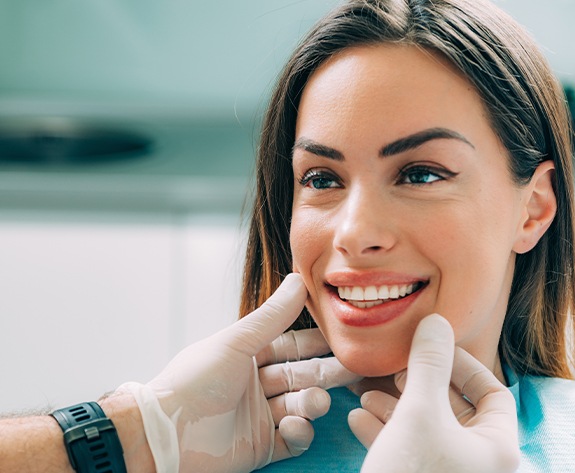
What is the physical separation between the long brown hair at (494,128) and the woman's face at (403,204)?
5cm

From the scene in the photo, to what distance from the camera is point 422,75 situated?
1367mm

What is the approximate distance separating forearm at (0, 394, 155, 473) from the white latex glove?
1.26 ft

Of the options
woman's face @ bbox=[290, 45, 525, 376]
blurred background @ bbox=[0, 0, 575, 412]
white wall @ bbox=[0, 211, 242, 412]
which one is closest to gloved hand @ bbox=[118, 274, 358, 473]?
woman's face @ bbox=[290, 45, 525, 376]

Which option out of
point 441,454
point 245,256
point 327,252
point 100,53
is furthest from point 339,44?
point 100,53

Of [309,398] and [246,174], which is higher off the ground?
[246,174]

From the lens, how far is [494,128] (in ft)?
4.61

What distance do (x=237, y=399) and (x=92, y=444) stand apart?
0.93ft

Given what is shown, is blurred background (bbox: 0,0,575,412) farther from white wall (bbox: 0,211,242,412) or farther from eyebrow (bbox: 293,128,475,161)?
eyebrow (bbox: 293,128,475,161)

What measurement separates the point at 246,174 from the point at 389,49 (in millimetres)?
1832

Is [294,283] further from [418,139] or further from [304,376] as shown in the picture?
[418,139]

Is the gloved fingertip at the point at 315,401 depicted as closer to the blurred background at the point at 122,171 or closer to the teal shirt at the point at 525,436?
the teal shirt at the point at 525,436

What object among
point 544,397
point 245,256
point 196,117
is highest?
point 196,117

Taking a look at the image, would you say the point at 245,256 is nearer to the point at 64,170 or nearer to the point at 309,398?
the point at 309,398

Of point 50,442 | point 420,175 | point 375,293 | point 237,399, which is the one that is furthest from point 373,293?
point 50,442
